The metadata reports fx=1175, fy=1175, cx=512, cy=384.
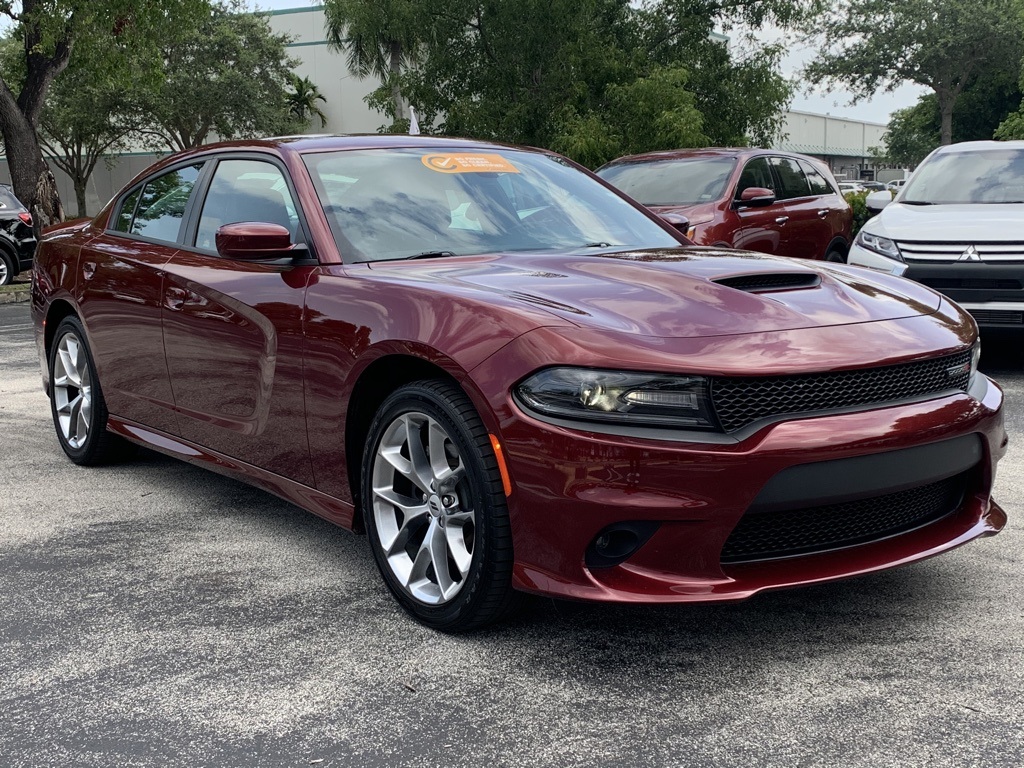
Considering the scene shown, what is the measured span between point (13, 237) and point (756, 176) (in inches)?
449

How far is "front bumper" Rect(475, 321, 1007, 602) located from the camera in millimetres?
2932

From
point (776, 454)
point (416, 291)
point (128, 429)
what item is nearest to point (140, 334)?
point (128, 429)

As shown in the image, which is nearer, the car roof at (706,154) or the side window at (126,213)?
the side window at (126,213)

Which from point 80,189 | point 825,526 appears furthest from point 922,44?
point 825,526

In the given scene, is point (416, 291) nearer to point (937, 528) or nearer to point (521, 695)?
point (521, 695)

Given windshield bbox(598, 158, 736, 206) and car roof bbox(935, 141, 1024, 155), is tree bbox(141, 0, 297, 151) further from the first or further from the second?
car roof bbox(935, 141, 1024, 155)

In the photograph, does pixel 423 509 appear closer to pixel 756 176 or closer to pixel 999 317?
pixel 999 317

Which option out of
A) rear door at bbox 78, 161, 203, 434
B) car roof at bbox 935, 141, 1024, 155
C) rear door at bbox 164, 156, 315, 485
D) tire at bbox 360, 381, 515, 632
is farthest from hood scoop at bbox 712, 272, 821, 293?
car roof at bbox 935, 141, 1024, 155

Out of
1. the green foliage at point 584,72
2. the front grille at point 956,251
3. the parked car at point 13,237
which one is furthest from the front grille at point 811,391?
the green foliage at point 584,72

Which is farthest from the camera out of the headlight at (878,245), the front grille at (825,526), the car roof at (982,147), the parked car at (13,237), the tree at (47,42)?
the tree at (47,42)

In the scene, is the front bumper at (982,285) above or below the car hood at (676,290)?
below

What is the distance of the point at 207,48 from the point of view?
1769 inches

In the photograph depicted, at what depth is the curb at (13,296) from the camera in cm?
1586

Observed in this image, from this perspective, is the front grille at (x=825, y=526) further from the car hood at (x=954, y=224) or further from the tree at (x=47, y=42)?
the tree at (x=47, y=42)
